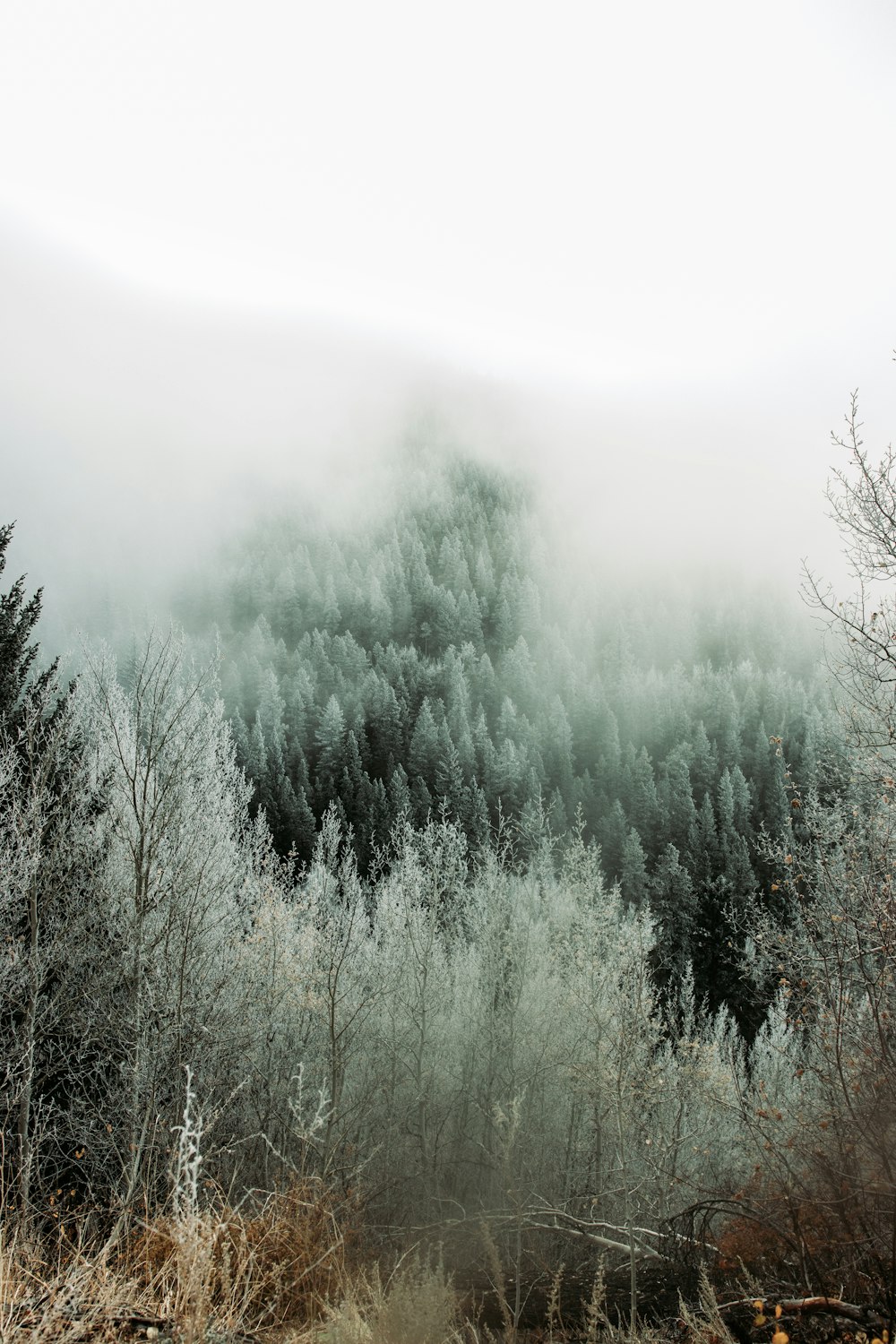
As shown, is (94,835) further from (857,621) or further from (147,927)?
(857,621)

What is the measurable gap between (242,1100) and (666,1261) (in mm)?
13298

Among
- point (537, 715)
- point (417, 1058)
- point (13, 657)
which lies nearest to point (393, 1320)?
point (13, 657)

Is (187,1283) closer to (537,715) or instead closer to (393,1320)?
(393,1320)

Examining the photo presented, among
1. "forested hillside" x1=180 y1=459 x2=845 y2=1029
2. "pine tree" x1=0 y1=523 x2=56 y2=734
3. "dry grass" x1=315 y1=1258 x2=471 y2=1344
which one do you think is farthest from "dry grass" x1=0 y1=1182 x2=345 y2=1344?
"pine tree" x1=0 y1=523 x2=56 y2=734

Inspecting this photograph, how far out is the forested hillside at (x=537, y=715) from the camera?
6316cm

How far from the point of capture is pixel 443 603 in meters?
141

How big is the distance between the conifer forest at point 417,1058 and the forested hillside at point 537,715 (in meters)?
3.95

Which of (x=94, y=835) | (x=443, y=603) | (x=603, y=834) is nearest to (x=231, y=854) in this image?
(x=94, y=835)

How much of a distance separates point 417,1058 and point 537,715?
81023mm

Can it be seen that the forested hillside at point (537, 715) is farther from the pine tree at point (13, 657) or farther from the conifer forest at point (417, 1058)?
the pine tree at point (13, 657)

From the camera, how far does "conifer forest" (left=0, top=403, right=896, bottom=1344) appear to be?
5695 mm

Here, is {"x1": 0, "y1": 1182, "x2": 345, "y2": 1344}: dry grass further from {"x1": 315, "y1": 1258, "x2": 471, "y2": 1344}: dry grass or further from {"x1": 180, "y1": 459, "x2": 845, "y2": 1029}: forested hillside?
{"x1": 180, "y1": 459, "x2": 845, "y2": 1029}: forested hillside

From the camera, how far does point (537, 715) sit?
10231cm

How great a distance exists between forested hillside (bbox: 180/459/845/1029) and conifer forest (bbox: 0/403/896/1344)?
395cm
